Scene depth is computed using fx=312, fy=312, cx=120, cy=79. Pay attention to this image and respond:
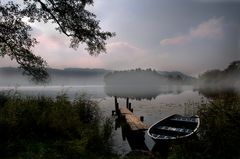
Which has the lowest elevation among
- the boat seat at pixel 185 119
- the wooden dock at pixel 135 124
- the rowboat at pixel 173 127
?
the wooden dock at pixel 135 124

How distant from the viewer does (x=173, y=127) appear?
17438 mm

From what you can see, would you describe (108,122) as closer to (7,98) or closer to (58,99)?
(58,99)

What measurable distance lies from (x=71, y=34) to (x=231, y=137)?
11954 millimetres

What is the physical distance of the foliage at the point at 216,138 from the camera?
11453mm

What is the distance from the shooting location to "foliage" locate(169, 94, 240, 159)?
37.6ft

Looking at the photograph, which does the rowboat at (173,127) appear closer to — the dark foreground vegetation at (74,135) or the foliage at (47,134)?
the dark foreground vegetation at (74,135)

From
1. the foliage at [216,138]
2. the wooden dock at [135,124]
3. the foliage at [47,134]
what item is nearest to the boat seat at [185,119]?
the wooden dock at [135,124]

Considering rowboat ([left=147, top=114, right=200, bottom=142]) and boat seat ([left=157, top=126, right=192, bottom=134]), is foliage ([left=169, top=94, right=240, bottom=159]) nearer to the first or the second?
boat seat ([left=157, top=126, right=192, bottom=134])

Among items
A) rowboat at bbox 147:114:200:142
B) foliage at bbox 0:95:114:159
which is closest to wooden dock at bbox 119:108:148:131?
rowboat at bbox 147:114:200:142

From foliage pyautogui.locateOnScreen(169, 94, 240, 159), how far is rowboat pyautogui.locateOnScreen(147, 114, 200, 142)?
279 cm

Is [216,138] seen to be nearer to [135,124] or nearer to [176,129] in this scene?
[176,129]

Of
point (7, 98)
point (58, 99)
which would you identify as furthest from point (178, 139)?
→ point (7, 98)

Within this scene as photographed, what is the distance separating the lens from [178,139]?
1282cm

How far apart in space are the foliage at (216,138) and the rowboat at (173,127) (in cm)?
279
